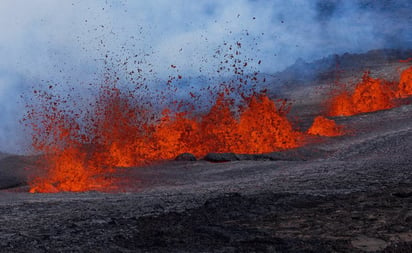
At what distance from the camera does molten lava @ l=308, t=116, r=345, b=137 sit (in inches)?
757

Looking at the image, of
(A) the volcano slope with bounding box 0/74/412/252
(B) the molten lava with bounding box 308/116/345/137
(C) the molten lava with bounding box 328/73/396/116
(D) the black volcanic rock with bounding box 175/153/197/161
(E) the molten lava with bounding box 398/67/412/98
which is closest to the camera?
(A) the volcano slope with bounding box 0/74/412/252

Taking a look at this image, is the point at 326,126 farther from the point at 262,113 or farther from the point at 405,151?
the point at 405,151

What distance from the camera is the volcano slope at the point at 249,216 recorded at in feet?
18.4

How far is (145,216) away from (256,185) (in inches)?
143

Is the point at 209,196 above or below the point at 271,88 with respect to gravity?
below

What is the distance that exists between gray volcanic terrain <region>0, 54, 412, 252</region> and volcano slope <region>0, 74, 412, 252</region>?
1 cm

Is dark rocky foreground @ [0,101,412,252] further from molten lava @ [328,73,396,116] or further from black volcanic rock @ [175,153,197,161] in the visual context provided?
molten lava @ [328,73,396,116]

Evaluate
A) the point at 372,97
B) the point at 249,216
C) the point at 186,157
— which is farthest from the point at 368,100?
the point at 249,216

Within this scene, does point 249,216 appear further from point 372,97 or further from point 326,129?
point 372,97

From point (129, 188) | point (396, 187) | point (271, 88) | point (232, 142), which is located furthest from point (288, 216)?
point (271, 88)

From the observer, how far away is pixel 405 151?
1263 cm

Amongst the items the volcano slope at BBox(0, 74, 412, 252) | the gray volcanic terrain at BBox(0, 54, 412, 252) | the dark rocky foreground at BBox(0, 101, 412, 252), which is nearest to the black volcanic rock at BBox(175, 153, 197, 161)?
the gray volcanic terrain at BBox(0, 54, 412, 252)

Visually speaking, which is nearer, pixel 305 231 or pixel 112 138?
pixel 305 231

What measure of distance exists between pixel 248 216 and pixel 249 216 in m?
0.01
